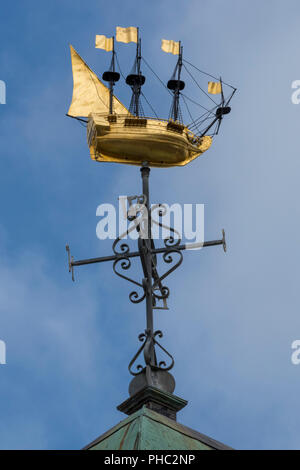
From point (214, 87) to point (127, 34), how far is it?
1.65m

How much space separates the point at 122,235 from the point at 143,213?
0.37 meters

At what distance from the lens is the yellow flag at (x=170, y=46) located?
1568 cm

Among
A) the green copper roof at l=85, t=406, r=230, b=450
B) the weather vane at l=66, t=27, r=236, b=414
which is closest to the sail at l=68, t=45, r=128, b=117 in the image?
the weather vane at l=66, t=27, r=236, b=414

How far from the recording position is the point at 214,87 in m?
16.5

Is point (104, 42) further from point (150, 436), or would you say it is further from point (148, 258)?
point (150, 436)

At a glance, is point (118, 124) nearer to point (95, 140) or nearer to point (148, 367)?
point (95, 140)

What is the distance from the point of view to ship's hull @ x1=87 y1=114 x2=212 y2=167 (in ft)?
45.5

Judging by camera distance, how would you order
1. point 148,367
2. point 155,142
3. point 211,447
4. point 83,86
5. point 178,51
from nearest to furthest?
point 211,447 < point 148,367 < point 155,142 < point 178,51 < point 83,86

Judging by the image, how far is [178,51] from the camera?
15820 mm

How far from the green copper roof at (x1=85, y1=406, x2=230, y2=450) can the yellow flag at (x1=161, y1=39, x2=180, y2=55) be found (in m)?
6.61

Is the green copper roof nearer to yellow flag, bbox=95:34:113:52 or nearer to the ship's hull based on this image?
the ship's hull

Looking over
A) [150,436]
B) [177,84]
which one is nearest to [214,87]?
[177,84]

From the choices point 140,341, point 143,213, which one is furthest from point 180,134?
point 140,341

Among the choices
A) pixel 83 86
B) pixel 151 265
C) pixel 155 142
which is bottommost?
pixel 151 265
